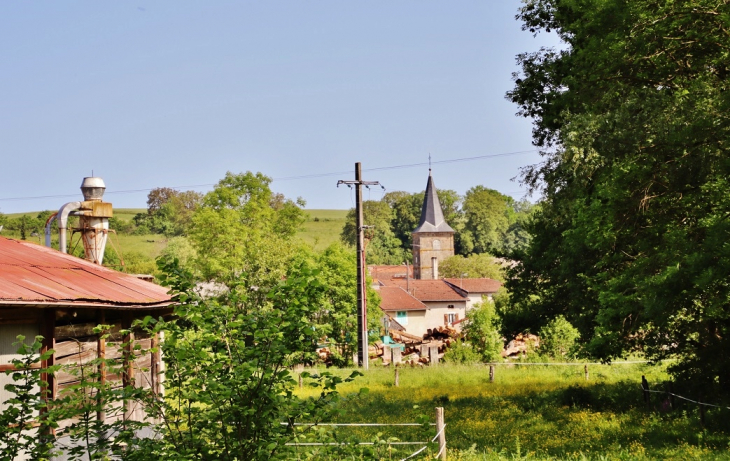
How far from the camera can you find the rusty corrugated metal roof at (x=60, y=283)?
10227 millimetres

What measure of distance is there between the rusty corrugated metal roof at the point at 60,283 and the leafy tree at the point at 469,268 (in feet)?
→ 304

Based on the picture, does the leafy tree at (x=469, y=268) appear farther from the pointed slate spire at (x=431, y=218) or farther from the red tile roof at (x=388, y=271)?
the red tile roof at (x=388, y=271)

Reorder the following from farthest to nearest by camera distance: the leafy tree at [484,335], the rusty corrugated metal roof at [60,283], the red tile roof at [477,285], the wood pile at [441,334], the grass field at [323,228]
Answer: the grass field at [323,228]
the red tile roof at [477,285]
the wood pile at [441,334]
the leafy tree at [484,335]
the rusty corrugated metal roof at [60,283]

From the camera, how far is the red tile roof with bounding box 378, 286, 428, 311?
241ft

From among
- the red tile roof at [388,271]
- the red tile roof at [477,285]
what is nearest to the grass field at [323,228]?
the red tile roof at [388,271]

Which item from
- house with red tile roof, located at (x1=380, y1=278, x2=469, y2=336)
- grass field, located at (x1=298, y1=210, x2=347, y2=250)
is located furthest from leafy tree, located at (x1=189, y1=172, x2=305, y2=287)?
grass field, located at (x1=298, y1=210, x2=347, y2=250)

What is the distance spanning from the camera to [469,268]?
108m

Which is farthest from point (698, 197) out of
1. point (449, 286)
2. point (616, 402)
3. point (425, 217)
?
point (425, 217)

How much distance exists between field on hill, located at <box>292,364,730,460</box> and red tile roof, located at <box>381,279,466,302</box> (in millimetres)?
48837

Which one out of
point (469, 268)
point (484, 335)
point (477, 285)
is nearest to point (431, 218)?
point (469, 268)

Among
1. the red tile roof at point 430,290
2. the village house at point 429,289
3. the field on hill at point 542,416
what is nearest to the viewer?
the field on hill at point 542,416

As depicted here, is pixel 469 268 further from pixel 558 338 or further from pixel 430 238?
pixel 558 338

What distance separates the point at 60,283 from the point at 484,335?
34.5 metres

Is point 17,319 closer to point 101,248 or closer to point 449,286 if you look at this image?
point 101,248
